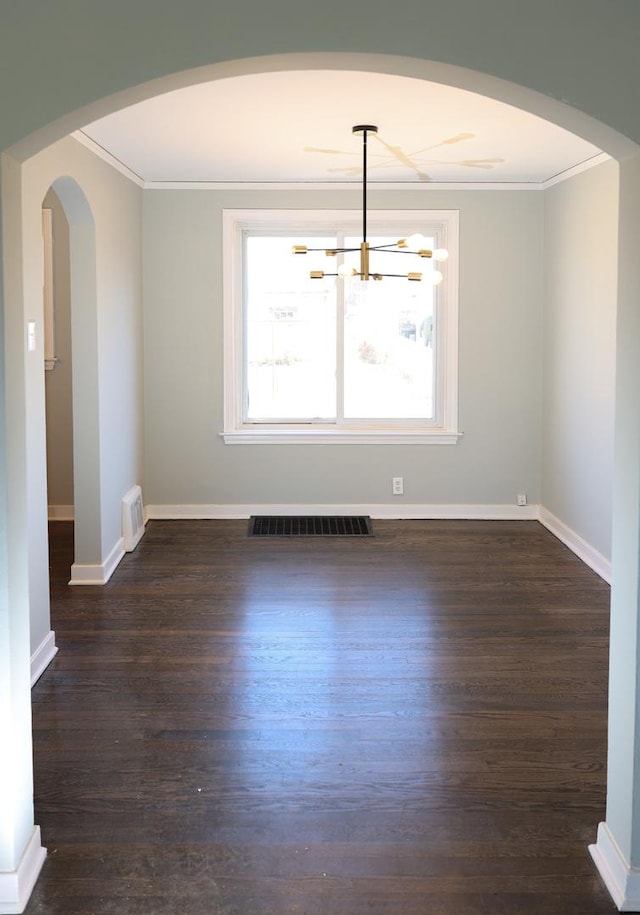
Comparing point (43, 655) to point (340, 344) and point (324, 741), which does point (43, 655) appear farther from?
point (340, 344)

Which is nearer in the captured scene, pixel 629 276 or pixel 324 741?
pixel 629 276

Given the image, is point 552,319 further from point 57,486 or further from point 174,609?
point 57,486

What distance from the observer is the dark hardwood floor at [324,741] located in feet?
7.91

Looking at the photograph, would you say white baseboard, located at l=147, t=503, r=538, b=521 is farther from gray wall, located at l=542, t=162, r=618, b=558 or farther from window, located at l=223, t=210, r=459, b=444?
window, located at l=223, t=210, r=459, b=444

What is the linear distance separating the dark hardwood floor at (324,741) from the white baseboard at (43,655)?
0.21 feet

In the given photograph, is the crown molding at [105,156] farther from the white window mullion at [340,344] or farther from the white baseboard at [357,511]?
the white baseboard at [357,511]

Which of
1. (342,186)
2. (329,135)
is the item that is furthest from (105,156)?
(342,186)

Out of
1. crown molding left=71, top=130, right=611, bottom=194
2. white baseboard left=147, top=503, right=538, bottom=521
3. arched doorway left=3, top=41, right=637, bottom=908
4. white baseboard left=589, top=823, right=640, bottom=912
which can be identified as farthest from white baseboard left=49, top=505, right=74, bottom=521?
arched doorway left=3, top=41, right=637, bottom=908

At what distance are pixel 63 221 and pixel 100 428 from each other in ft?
7.24

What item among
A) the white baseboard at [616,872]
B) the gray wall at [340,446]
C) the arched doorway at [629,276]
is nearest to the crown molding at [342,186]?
the gray wall at [340,446]

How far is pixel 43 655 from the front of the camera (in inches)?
154

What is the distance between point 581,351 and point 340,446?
193 cm

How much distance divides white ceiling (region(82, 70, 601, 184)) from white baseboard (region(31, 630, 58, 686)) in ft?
8.06

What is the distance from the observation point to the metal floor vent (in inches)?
250
